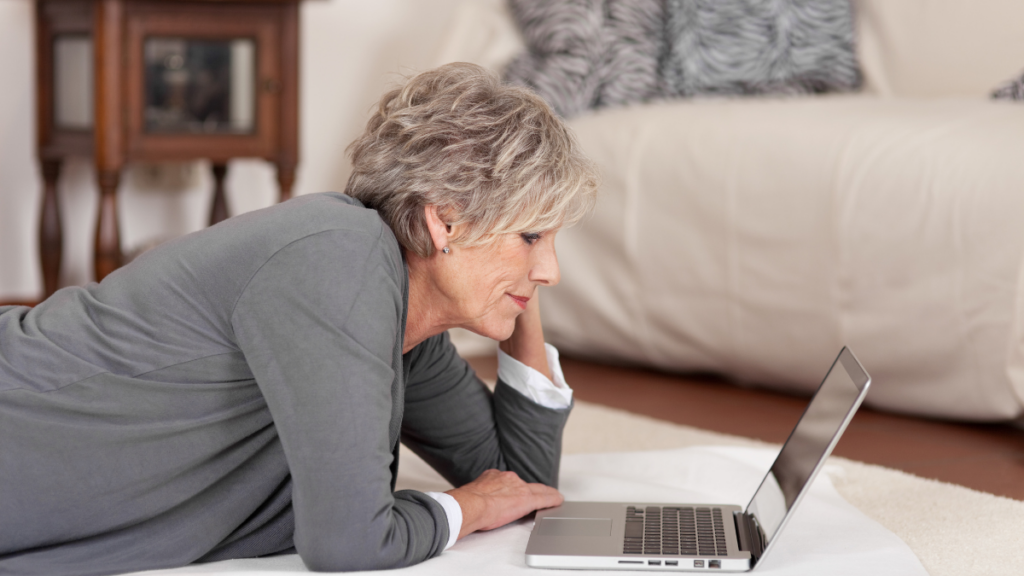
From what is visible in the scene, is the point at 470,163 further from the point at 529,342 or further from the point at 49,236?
the point at 49,236

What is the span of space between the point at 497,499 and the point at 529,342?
23 centimetres

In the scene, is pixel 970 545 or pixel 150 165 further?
pixel 150 165

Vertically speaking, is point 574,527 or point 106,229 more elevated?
point 574,527

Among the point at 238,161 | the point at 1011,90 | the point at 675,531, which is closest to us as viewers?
the point at 675,531

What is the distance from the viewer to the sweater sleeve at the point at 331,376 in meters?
0.92

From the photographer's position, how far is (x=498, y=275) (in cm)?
109

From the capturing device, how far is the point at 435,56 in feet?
9.19

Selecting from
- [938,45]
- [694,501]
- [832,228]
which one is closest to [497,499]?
[694,501]

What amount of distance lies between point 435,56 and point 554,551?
1940mm

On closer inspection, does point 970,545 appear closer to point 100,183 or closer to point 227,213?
point 100,183

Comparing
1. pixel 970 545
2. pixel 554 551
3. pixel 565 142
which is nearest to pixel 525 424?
pixel 554 551

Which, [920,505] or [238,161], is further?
[238,161]

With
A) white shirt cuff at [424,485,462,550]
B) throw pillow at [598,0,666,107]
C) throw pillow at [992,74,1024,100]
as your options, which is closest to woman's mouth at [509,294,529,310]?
white shirt cuff at [424,485,462,550]

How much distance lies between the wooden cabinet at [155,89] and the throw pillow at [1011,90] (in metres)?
1.67
